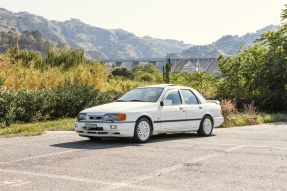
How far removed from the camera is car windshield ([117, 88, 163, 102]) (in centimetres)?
1196

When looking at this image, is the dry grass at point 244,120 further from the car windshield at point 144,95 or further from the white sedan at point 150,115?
the car windshield at point 144,95

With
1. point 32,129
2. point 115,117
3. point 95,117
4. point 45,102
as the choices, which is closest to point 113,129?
point 115,117

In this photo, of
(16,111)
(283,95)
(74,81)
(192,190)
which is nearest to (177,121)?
(192,190)

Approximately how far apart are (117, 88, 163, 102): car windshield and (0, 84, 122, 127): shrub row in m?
5.42

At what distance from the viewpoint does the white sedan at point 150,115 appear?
10.8 meters

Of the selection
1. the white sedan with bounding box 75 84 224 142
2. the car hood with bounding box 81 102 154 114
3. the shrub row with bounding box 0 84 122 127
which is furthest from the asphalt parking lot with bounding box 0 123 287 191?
the shrub row with bounding box 0 84 122 127

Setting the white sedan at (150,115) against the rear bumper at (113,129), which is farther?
the white sedan at (150,115)

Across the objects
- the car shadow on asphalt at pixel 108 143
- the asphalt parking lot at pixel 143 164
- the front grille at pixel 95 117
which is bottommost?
the asphalt parking lot at pixel 143 164

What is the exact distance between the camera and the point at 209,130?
13227mm

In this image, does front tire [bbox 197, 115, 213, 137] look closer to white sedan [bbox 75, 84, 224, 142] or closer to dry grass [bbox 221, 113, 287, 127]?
white sedan [bbox 75, 84, 224, 142]

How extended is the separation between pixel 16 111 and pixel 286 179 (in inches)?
463

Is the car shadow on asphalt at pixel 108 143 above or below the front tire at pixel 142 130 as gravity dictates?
below

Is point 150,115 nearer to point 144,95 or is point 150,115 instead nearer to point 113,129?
point 144,95

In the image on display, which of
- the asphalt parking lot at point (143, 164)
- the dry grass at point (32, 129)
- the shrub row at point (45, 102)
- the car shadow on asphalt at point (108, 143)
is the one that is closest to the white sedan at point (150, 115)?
the car shadow on asphalt at point (108, 143)
